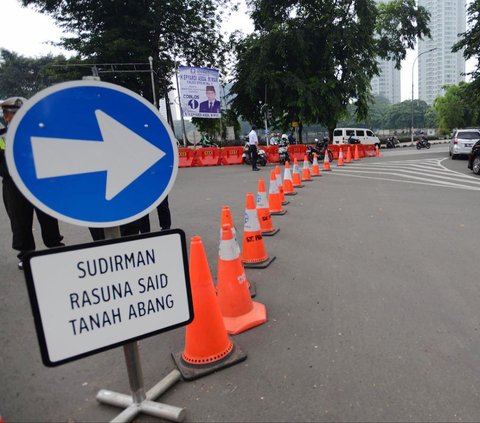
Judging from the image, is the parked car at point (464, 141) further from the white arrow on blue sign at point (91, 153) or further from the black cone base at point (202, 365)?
the white arrow on blue sign at point (91, 153)

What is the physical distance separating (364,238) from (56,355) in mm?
4845

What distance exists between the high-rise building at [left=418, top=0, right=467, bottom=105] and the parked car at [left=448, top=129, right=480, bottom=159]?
53959 mm

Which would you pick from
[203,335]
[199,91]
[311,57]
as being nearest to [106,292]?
[203,335]

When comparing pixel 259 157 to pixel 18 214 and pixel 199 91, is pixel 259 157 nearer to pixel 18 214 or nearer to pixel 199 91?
pixel 199 91

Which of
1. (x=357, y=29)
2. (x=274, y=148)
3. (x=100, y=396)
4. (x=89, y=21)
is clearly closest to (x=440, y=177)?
(x=274, y=148)

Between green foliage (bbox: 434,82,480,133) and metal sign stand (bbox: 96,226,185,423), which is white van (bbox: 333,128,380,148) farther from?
green foliage (bbox: 434,82,480,133)

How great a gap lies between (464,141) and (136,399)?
21.8 meters

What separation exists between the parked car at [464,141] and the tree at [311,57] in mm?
10309

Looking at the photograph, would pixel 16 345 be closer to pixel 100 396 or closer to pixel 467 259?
pixel 100 396

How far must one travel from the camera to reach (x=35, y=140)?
165 centimetres

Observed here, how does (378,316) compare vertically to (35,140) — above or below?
below

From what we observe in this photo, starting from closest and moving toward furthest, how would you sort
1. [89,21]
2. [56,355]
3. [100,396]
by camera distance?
[56,355], [100,396], [89,21]

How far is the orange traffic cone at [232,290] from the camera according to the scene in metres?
3.37

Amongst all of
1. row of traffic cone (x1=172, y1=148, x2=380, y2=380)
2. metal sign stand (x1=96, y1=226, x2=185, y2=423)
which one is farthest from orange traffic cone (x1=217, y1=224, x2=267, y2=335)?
metal sign stand (x1=96, y1=226, x2=185, y2=423)
